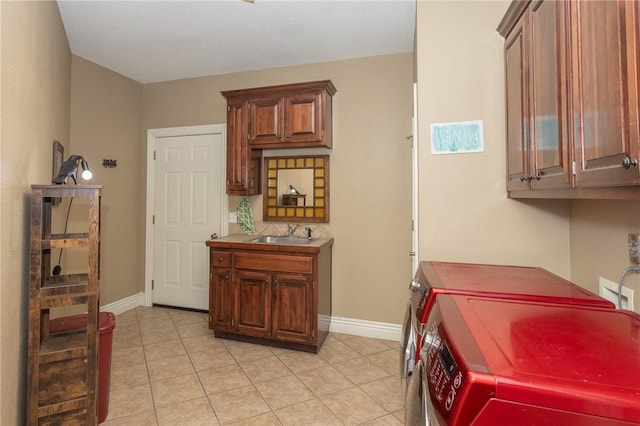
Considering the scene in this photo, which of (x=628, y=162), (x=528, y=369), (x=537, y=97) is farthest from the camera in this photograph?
(x=537, y=97)

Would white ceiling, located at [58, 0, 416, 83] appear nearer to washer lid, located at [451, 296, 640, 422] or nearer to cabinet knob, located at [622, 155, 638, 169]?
cabinet knob, located at [622, 155, 638, 169]

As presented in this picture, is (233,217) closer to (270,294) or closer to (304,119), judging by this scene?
(270,294)

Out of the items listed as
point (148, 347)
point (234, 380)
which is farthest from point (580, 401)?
point (148, 347)

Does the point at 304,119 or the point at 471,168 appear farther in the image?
the point at 304,119

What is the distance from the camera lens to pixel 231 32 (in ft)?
9.00

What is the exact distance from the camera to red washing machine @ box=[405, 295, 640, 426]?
20.2 inches

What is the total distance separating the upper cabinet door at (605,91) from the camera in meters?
0.75

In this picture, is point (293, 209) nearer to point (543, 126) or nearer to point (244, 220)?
point (244, 220)

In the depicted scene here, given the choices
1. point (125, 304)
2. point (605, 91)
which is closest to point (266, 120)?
point (605, 91)

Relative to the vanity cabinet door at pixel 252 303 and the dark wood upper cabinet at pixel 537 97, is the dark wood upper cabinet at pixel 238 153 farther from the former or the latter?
the dark wood upper cabinet at pixel 537 97

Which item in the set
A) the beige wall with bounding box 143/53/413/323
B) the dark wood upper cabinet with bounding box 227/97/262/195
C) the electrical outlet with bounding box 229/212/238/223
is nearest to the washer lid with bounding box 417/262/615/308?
the beige wall with bounding box 143/53/413/323

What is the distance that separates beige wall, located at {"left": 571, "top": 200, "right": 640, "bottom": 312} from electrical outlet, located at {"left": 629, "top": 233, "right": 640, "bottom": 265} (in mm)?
62

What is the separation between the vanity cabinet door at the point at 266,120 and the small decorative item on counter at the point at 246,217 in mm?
698

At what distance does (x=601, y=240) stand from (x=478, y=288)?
73cm
